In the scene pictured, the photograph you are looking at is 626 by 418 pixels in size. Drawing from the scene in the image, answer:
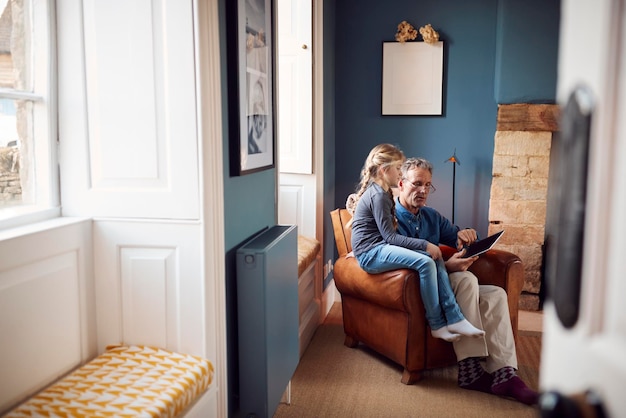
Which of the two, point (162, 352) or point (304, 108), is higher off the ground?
point (304, 108)

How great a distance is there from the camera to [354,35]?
4574mm

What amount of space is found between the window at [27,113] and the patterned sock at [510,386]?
2099mm

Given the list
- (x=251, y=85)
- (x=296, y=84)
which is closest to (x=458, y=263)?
(x=251, y=85)

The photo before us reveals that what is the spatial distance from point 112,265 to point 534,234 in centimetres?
316

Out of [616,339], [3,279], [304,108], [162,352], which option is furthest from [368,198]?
[616,339]

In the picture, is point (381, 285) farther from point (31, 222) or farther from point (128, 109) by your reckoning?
point (31, 222)

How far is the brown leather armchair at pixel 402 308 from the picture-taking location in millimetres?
3029

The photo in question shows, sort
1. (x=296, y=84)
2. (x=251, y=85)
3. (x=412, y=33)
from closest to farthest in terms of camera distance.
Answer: (x=251, y=85) < (x=296, y=84) < (x=412, y=33)

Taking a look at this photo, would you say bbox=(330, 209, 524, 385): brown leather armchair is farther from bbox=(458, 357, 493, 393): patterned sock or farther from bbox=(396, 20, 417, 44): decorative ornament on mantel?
bbox=(396, 20, 417, 44): decorative ornament on mantel

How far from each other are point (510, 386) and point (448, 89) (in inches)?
91.5

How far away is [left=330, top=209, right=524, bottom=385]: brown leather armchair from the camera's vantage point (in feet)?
→ 9.94

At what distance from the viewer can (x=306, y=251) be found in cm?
362

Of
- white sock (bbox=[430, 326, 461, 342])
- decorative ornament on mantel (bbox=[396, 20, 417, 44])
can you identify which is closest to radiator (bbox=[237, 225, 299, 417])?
white sock (bbox=[430, 326, 461, 342])

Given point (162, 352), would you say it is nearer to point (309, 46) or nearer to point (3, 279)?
point (3, 279)
